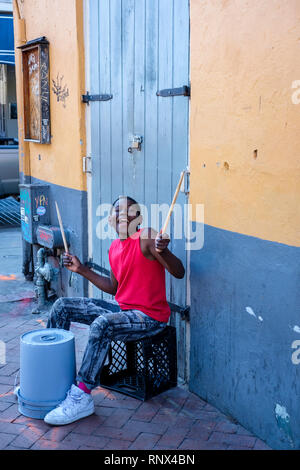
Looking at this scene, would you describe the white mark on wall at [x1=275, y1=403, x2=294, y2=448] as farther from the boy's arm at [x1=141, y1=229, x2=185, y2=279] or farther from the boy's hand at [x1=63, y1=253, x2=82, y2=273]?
the boy's hand at [x1=63, y1=253, x2=82, y2=273]

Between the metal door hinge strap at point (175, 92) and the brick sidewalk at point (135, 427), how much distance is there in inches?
84.5

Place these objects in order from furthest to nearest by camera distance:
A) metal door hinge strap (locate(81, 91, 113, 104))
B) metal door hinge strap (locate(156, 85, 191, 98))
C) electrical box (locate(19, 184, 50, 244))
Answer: electrical box (locate(19, 184, 50, 244)), metal door hinge strap (locate(81, 91, 113, 104)), metal door hinge strap (locate(156, 85, 191, 98))

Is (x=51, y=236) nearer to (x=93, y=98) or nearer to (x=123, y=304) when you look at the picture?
(x=93, y=98)

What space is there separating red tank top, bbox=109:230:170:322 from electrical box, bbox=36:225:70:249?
6.89 feet

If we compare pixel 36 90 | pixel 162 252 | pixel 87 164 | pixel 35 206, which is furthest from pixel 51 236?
pixel 162 252

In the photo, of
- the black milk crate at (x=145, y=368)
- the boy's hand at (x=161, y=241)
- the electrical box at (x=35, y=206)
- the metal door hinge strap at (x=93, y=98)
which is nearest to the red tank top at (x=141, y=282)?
the black milk crate at (x=145, y=368)

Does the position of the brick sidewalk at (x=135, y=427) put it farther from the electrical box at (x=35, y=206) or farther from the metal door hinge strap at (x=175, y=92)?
the electrical box at (x=35, y=206)

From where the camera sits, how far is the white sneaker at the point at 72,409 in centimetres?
364

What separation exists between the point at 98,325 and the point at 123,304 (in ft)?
1.08

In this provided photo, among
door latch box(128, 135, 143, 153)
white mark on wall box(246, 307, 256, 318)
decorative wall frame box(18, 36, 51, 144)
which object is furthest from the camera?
decorative wall frame box(18, 36, 51, 144)

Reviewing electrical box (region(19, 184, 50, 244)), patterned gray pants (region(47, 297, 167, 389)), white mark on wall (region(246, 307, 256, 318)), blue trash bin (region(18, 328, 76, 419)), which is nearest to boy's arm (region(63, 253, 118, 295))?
patterned gray pants (region(47, 297, 167, 389))

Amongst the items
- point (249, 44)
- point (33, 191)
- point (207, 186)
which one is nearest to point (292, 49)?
point (249, 44)

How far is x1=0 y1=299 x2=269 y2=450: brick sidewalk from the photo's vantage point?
3438 millimetres

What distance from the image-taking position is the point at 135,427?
3652 mm
